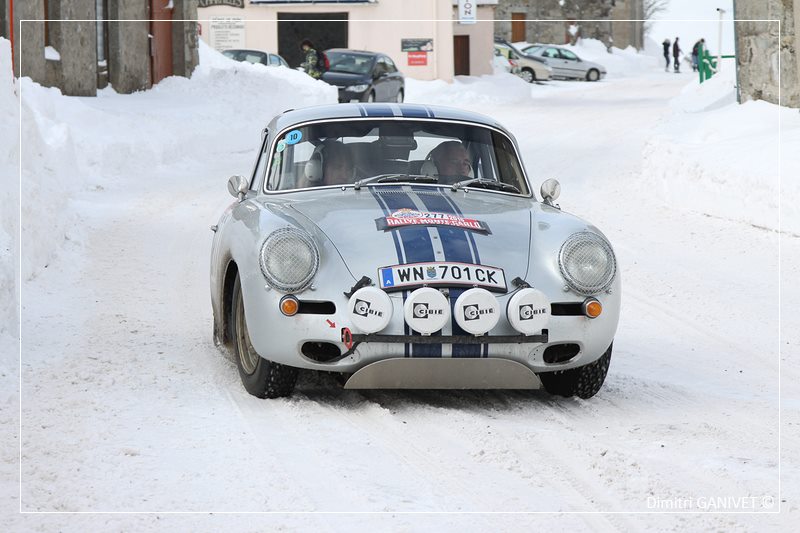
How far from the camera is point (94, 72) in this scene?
69.2 feet

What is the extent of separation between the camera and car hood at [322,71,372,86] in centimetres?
2941

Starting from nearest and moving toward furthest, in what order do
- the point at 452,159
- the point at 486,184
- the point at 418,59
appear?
the point at 486,184 → the point at 452,159 → the point at 418,59

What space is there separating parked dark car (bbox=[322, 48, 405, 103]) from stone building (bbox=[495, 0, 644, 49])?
30.8 meters

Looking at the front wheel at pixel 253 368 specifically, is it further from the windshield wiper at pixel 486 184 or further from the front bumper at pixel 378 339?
the windshield wiper at pixel 486 184

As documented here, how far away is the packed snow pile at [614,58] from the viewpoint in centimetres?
5742

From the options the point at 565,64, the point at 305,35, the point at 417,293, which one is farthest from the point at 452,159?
the point at 565,64

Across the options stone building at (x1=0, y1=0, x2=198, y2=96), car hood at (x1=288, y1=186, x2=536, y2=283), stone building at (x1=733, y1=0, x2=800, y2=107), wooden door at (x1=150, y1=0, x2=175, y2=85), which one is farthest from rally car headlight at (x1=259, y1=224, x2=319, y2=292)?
wooden door at (x1=150, y1=0, x2=175, y2=85)

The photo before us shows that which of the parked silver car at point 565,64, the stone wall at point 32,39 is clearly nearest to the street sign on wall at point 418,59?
the parked silver car at point 565,64

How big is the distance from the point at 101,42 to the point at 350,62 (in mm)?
8511

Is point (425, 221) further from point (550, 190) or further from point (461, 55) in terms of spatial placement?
point (461, 55)

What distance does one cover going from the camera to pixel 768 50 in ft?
52.0

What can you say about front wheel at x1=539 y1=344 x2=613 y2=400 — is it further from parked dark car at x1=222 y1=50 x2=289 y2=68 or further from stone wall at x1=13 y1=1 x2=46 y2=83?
parked dark car at x1=222 y1=50 x2=289 y2=68

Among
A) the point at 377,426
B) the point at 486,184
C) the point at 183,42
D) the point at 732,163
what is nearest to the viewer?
the point at 377,426

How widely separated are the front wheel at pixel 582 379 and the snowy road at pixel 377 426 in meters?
0.11
